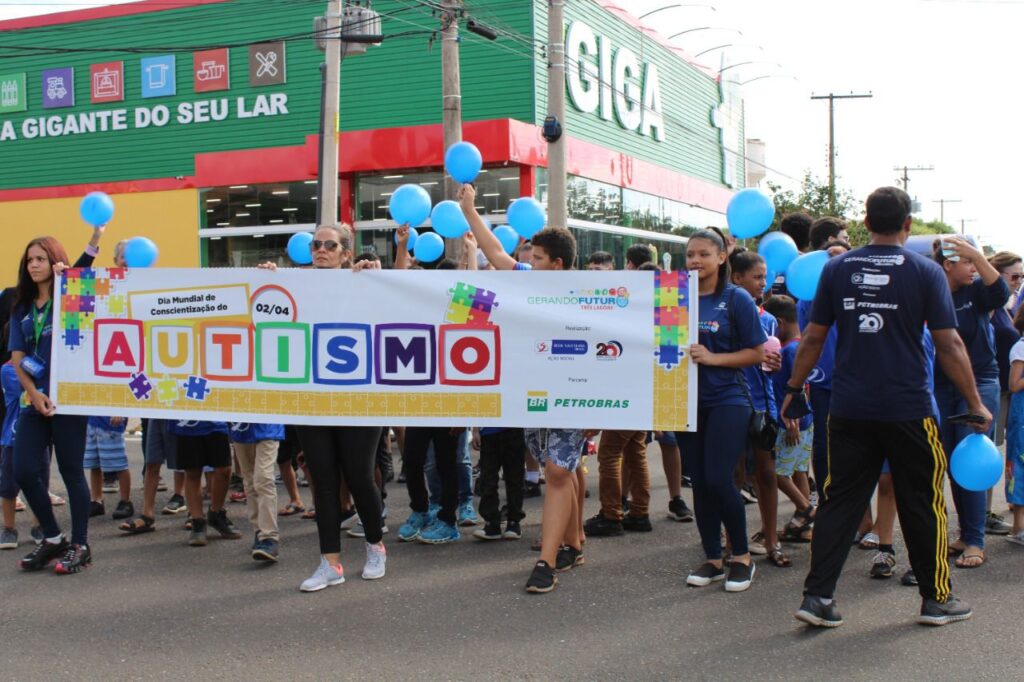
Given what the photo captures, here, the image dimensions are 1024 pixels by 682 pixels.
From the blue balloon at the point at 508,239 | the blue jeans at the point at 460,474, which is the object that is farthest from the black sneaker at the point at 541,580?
the blue balloon at the point at 508,239

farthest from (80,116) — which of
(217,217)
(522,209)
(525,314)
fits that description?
(525,314)

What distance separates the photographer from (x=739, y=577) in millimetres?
5602

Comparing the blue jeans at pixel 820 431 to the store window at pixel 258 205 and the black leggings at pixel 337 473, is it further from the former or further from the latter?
the store window at pixel 258 205

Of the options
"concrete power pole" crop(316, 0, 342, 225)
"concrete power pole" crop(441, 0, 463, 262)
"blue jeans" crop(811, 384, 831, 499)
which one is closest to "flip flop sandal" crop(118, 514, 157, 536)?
"blue jeans" crop(811, 384, 831, 499)

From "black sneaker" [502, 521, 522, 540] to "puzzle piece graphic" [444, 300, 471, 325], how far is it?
161 cm

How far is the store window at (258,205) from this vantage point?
22062mm

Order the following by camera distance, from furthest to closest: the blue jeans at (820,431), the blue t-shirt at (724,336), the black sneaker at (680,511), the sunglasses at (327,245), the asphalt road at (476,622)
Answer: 1. the black sneaker at (680,511)
2. the blue jeans at (820,431)
3. the sunglasses at (327,245)
4. the blue t-shirt at (724,336)
5. the asphalt road at (476,622)

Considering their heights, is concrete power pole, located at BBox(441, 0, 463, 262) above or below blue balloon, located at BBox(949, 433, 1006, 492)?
above

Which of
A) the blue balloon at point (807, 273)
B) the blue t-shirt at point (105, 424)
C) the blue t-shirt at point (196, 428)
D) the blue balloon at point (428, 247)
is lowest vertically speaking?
the blue t-shirt at point (105, 424)

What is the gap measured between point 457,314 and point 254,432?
5.19 ft

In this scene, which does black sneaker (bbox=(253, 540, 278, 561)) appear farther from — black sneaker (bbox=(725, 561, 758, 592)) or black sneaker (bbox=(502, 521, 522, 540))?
black sneaker (bbox=(725, 561, 758, 592))

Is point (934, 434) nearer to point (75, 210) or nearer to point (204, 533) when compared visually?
point (204, 533)

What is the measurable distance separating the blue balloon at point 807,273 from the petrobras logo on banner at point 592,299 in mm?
1354

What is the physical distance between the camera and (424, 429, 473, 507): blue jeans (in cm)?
724
